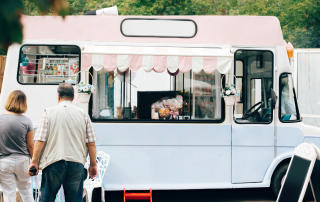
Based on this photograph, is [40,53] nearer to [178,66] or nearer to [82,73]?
[82,73]

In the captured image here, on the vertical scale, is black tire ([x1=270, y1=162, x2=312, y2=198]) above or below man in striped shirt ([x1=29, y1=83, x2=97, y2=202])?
below

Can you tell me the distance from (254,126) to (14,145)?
3.63m

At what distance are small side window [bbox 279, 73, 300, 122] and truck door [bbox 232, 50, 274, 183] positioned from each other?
196 mm

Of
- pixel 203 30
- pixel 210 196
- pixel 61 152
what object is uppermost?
pixel 203 30

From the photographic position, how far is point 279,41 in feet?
17.3

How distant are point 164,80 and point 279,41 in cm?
206

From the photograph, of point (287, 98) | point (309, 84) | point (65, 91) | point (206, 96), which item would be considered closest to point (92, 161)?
point (65, 91)

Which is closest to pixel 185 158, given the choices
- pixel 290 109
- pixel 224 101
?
pixel 224 101

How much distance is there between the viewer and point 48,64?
5.02 metres

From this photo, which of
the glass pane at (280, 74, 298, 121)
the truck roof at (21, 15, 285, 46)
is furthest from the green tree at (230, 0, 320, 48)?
the glass pane at (280, 74, 298, 121)

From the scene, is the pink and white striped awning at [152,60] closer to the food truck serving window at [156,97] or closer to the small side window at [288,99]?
the food truck serving window at [156,97]

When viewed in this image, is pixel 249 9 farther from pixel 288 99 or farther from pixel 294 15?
pixel 288 99

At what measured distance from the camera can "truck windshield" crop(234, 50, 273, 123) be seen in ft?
17.4

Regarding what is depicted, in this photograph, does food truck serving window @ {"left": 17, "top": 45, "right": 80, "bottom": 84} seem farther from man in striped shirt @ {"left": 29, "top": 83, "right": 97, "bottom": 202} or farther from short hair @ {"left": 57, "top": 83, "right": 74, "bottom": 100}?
man in striped shirt @ {"left": 29, "top": 83, "right": 97, "bottom": 202}
